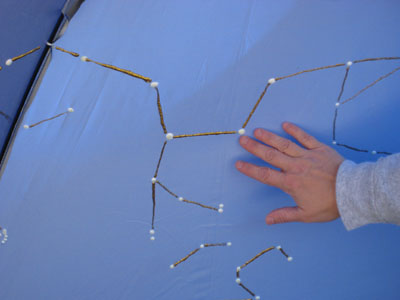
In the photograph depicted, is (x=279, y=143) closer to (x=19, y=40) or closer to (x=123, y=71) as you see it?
(x=123, y=71)

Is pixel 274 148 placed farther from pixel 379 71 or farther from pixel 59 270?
pixel 59 270

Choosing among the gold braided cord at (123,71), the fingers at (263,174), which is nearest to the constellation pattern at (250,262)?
the fingers at (263,174)

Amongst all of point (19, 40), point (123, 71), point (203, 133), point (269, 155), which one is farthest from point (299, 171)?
point (19, 40)

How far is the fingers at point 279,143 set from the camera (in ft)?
2.02

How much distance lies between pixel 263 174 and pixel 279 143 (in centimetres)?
6

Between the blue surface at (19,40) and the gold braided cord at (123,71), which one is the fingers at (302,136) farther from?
the blue surface at (19,40)

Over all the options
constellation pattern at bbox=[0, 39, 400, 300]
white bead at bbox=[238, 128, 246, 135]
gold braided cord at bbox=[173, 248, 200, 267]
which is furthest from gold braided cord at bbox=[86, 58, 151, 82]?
gold braided cord at bbox=[173, 248, 200, 267]

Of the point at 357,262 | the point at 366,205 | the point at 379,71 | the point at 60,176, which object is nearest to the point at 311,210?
the point at 366,205

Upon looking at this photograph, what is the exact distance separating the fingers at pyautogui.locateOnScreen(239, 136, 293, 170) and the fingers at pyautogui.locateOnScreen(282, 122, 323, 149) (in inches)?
1.7

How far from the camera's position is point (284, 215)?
63 centimetres

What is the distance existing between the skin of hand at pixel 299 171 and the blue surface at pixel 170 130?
0.03 meters

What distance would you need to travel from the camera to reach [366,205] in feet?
1.79

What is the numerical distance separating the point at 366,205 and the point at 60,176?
0.50m

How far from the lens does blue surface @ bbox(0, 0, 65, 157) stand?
568 mm
